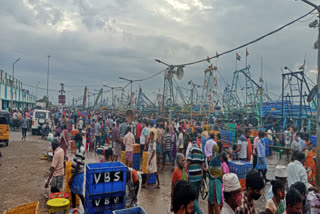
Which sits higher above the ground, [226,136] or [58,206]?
[226,136]

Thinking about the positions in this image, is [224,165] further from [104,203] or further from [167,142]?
[167,142]

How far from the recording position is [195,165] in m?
5.16

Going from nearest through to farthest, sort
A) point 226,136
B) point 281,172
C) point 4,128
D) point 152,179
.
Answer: point 281,172
point 152,179
point 4,128
point 226,136

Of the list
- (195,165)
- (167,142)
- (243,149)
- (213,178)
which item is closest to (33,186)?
(167,142)

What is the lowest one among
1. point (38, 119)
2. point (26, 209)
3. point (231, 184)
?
point (26, 209)

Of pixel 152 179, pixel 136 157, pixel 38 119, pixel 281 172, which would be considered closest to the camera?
pixel 281 172

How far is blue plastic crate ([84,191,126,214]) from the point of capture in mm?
4273

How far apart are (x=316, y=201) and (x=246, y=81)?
2554cm

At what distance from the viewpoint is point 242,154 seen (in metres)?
8.42

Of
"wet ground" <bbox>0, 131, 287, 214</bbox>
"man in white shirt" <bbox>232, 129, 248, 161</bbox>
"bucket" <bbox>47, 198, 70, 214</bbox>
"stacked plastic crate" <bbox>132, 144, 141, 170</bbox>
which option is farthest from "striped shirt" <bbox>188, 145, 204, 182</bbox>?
"stacked plastic crate" <bbox>132, 144, 141, 170</bbox>

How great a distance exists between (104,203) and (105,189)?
11.0 inches

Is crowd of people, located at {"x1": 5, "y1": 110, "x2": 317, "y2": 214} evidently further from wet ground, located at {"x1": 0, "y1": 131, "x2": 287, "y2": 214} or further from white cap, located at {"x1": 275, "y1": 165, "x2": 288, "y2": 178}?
wet ground, located at {"x1": 0, "y1": 131, "x2": 287, "y2": 214}

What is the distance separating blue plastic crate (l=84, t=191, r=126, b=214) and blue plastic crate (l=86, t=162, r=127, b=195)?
0.34ft

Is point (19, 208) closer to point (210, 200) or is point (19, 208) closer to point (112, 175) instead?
point (112, 175)
